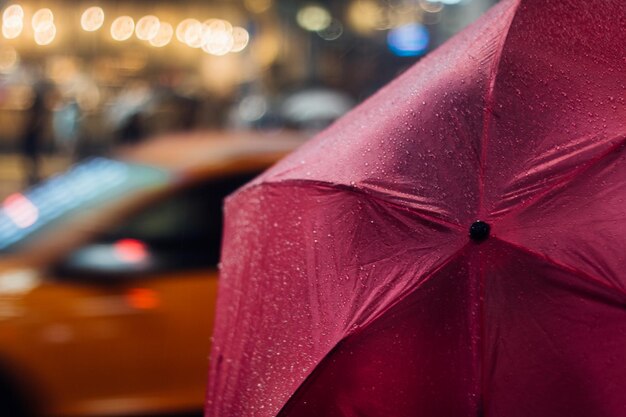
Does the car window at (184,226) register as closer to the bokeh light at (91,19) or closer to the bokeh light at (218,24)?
the bokeh light at (91,19)

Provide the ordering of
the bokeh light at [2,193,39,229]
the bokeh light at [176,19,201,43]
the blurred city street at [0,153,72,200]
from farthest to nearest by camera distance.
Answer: the bokeh light at [176,19,201,43] → the blurred city street at [0,153,72,200] → the bokeh light at [2,193,39,229]

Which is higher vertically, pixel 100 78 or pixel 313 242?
pixel 100 78

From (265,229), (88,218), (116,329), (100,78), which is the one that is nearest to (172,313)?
(116,329)

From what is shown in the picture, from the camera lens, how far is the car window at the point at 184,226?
5.68 meters

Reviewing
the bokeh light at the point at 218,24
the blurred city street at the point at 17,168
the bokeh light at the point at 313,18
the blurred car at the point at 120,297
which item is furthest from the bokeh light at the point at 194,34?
the blurred car at the point at 120,297

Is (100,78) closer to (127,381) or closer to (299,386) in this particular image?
(127,381)

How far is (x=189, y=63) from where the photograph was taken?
24.3 metres

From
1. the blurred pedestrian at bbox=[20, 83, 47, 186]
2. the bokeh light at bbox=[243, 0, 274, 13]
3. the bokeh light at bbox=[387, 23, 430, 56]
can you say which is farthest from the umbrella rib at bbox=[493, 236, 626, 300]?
the bokeh light at bbox=[387, 23, 430, 56]

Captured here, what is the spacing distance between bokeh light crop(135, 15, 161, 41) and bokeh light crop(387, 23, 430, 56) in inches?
→ 237

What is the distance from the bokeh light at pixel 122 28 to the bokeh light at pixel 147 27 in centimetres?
21

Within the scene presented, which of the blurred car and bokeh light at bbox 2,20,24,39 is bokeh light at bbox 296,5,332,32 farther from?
the blurred car

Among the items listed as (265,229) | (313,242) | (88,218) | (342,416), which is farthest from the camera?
(88,218)

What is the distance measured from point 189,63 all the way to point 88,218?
1881 cm

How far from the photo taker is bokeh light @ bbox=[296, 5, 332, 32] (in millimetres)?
28422
